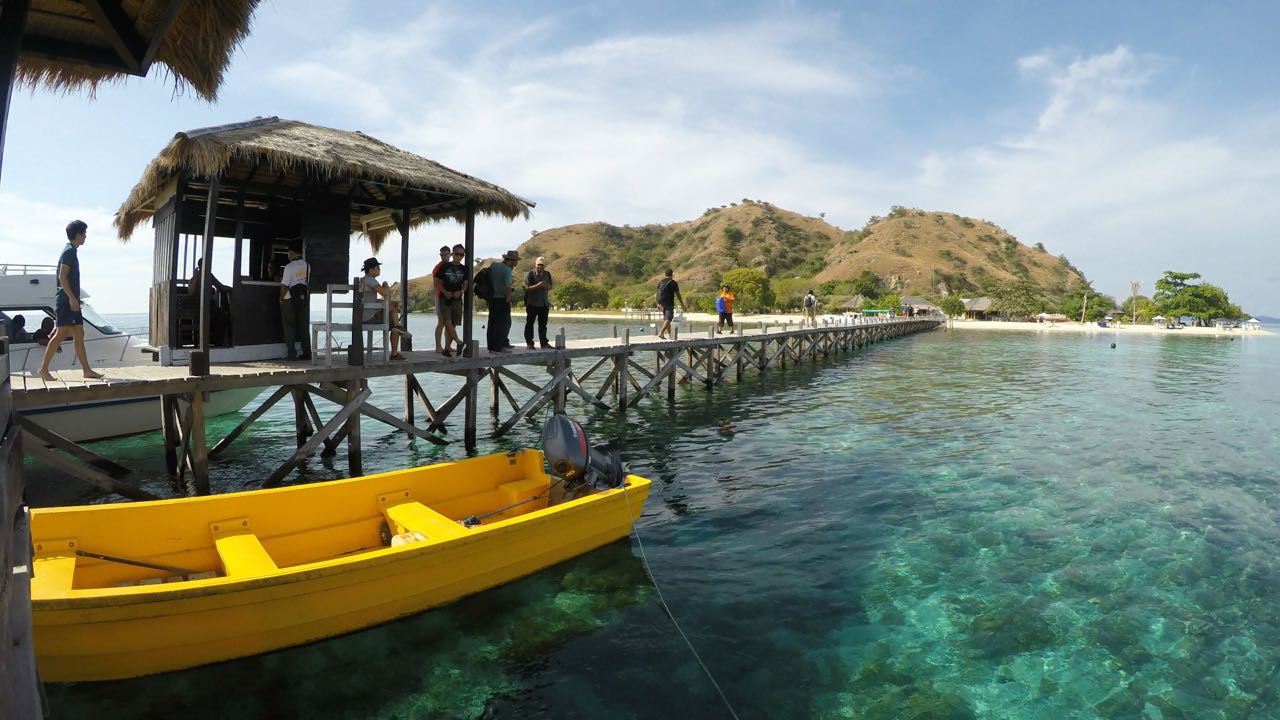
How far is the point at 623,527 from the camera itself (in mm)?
6734

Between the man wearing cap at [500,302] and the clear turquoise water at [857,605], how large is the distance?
1964 millimetres

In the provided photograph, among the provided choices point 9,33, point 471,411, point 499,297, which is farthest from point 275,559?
point 499,297

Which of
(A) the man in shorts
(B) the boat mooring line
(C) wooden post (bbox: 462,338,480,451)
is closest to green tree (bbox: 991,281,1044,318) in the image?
(C) wooden post (bbox: 462,338,480,451)

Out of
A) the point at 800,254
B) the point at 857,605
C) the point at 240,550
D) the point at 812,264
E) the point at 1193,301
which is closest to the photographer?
the point at 240,550

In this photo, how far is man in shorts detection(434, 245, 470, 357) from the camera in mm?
10000

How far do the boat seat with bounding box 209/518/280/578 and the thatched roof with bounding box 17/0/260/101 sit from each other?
3.51m

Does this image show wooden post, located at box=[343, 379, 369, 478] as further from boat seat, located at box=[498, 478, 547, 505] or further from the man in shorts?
boat seat, located at box=[498, 478, 547, 505]

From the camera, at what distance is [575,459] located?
20.7ft

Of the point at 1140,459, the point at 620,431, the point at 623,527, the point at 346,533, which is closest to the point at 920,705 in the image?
the point at 623,527

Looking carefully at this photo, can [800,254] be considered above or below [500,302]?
above

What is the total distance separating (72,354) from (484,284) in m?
6.99

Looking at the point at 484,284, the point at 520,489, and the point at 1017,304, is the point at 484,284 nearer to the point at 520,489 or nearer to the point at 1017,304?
the point at 520,489

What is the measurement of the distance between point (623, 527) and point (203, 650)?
3.67 m

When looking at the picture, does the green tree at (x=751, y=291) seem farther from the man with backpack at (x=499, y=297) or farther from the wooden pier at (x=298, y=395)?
the man with backpack at (x=499, y=297)
